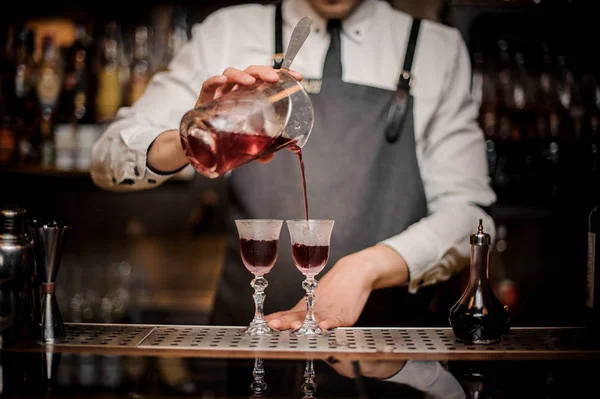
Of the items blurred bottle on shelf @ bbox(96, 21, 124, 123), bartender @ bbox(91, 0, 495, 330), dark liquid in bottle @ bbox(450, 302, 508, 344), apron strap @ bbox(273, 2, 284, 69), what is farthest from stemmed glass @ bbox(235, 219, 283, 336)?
blurred bottle on shelf @ bbox(96, 21, 124, 123)

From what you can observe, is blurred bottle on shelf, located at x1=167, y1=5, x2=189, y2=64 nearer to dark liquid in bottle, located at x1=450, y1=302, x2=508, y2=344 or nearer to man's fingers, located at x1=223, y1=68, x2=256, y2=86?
man's fingers, located at x1=223, y1=68, x2=256, y2=86

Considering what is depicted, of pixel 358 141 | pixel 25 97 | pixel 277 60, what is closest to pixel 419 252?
pixel 358 141

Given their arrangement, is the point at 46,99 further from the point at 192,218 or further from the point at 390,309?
the point at 390,309

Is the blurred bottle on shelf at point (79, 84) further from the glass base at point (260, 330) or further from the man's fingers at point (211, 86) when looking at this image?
the glass base at point (260, 330)

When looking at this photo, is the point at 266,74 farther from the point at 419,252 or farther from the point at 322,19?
the point at 322,19

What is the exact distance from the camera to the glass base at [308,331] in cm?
149

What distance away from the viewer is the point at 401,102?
2162mm

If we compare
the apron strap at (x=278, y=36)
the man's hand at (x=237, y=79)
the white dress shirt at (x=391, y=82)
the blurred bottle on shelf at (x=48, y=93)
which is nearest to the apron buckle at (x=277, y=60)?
the apron strap at (x=278, y=36)

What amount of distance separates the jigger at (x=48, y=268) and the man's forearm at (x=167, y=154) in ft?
1.27

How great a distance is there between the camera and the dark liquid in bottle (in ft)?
4.73

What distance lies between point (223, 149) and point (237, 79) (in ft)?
0.48

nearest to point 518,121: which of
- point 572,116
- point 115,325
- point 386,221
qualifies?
point 572,116

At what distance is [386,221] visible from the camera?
218 cm

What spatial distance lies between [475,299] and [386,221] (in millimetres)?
743
